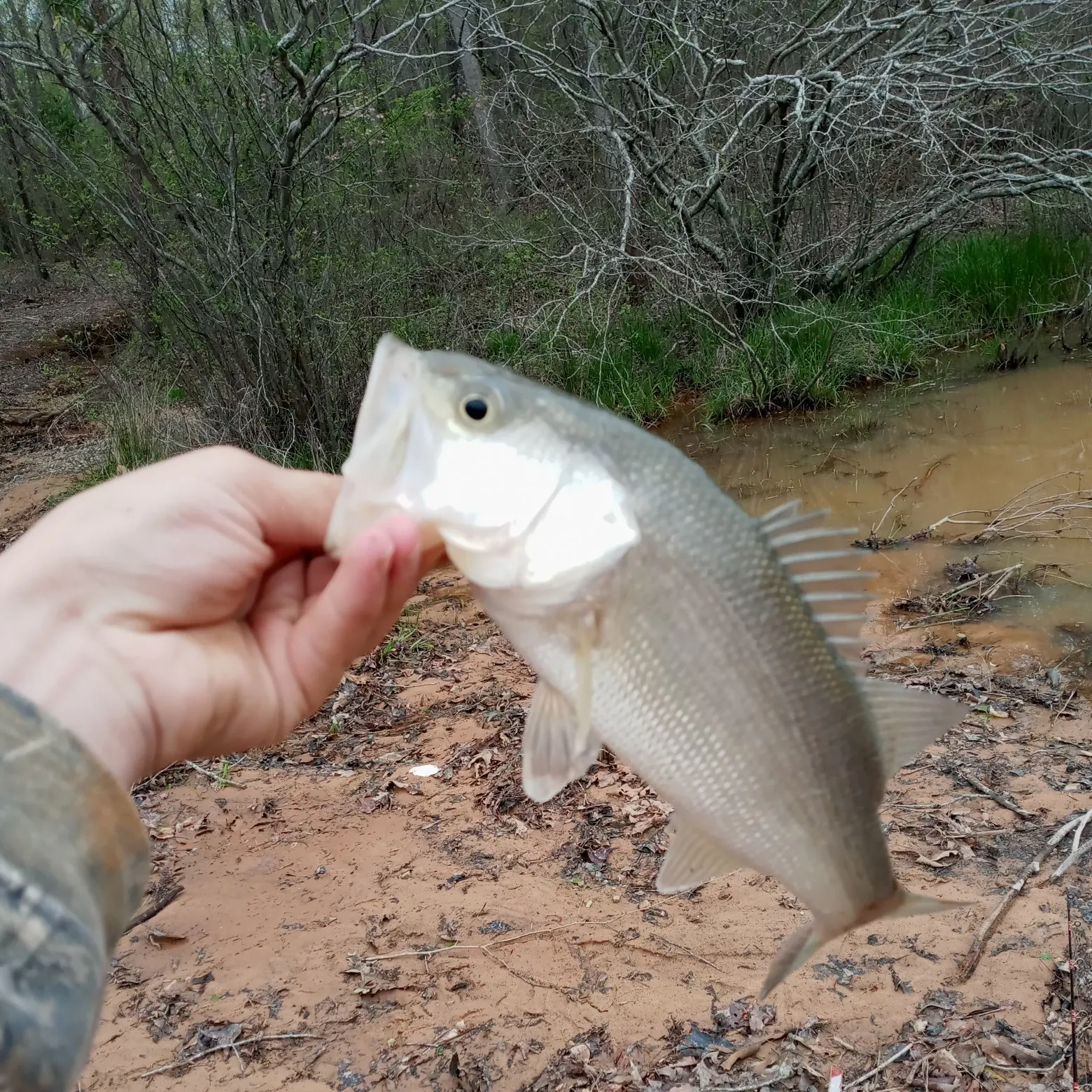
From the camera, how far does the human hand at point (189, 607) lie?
1646mm

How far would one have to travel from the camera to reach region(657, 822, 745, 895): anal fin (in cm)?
166

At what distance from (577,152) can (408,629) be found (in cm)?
939

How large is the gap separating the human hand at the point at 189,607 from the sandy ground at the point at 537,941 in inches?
65.1

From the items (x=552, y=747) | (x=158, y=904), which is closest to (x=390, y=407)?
(x=552, y=747)

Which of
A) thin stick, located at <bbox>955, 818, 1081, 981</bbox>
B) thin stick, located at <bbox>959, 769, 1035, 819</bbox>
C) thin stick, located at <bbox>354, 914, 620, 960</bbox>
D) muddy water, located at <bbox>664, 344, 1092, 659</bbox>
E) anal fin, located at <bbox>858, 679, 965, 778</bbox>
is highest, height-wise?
anal fin, located at <bbox>858, 679, 965, 778</bbox>

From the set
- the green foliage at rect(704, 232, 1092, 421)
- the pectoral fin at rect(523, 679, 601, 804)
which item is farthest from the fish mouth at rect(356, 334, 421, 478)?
the green foliage at rect(704, 232, 1092, 421)

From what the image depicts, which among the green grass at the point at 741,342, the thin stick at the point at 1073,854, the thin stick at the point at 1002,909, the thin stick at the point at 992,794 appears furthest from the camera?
the green grass at the point at 741,342

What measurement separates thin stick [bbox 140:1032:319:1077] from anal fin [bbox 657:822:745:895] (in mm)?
2016

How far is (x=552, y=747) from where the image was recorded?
162cm

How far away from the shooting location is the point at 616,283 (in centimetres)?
1002

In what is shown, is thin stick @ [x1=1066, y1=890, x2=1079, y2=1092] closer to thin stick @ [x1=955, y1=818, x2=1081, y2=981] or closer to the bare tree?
thin stick @ [x1=955, y1=818, x2=1081, y2=981]

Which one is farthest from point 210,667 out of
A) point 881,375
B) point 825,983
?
point 881,375

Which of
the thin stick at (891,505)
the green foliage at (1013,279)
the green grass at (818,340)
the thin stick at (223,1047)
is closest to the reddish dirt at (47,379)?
the green grass at (818,340)

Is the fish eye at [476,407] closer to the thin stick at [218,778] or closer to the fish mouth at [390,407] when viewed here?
the fish mouth at [390,407]
